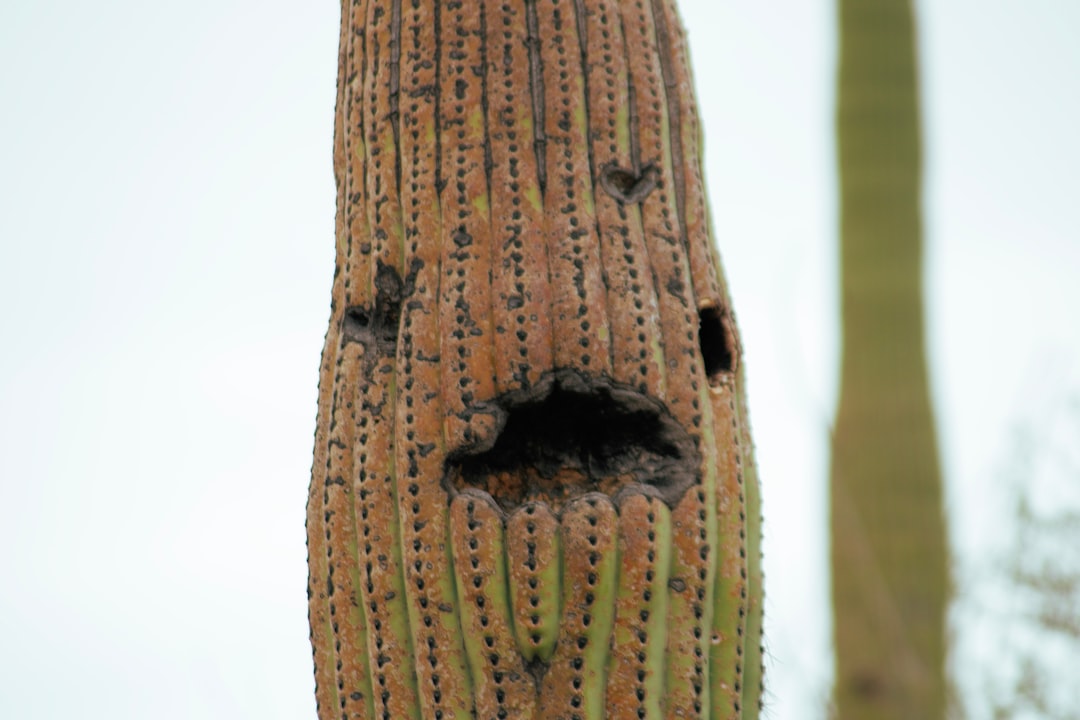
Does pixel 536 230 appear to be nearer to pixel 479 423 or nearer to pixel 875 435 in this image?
pixel 479 423

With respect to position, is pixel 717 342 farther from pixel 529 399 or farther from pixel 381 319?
pixel 381 319

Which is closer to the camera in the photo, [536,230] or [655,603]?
[655,603]

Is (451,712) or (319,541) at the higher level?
(319,541)

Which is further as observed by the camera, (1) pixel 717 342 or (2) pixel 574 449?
(1) pixel 717 342

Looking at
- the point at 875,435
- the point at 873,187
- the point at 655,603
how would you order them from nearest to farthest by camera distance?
the point at 655,603 < the point at 875,435 < the point at 873,187

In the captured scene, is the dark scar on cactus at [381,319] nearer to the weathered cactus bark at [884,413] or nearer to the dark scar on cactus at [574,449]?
the dark scar on cactus at [574,449]

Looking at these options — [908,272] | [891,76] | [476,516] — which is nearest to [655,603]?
[476,516]

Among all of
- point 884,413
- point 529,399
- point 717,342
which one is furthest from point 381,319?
point 884,413
